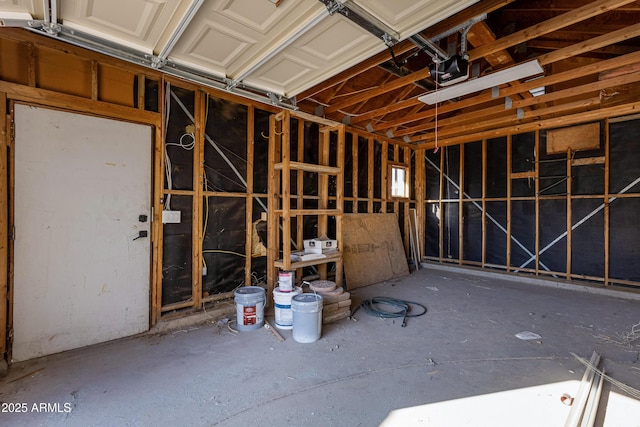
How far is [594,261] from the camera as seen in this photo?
478cm

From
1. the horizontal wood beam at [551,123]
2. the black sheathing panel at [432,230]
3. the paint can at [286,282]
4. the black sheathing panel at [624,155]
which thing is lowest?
the paint can at [286,282]

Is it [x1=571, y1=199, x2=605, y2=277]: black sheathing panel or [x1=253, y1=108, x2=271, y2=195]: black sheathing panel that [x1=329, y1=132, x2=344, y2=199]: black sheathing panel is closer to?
[x1=253, y1=108, x2=271, y2=195]: black sheathing panel

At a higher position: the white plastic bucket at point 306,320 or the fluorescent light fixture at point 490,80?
the fluorescent light fixture at point 490,80

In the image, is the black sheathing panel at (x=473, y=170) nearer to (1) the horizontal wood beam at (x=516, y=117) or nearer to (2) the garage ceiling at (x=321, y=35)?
(1) the horizontal wood beam at (x=516, y=117)

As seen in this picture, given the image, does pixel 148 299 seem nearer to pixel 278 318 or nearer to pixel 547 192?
pixel 278 318

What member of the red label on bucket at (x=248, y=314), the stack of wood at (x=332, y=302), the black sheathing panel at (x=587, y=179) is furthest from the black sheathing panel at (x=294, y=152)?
the black sheathing panel at (x=587, y=179)

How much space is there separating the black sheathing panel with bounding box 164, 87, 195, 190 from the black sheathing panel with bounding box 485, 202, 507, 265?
18.1 ft

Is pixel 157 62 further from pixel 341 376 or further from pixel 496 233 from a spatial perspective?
pixel 496 233

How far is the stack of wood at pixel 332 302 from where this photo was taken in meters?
3.35

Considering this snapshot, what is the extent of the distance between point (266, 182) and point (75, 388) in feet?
9.08

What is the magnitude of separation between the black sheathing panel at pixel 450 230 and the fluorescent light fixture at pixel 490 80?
120 inches

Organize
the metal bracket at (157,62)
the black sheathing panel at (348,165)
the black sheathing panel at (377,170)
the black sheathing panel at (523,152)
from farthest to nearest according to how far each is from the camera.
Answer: the black sheathing panel at (377,170) → the black sheathing panel at (523,152) → the black sheathing panel at (348,165) → the metal bracket at (157,62)

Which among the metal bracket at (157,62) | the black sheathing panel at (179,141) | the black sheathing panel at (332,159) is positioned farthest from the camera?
the black sheathing panel at (332,159)

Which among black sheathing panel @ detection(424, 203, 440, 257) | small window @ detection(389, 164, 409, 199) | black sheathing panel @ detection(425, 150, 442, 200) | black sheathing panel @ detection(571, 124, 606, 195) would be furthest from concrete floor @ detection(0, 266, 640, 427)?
black sheathing panel @ detection(425, 150, 442, 200)
